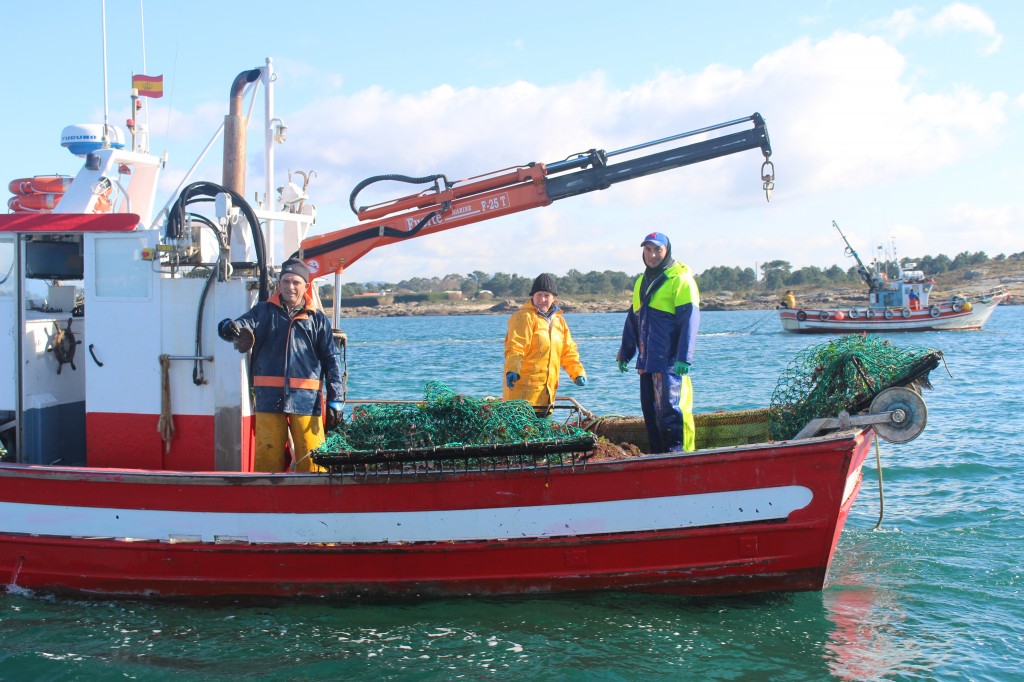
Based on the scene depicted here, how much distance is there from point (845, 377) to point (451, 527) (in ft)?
9.33

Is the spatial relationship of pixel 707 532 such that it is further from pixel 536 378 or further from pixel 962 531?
pixel 962 531

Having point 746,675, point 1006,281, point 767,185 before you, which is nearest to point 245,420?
point 746,675

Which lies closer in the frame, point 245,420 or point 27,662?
point 27,662

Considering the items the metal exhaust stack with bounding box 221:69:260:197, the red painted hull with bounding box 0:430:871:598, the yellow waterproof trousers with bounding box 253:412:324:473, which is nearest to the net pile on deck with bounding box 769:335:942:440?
the red painted hull with bounding box 0:430:871:598

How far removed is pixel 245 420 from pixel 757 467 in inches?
136

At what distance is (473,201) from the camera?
694 centimetres

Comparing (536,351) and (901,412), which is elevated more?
(536,351)

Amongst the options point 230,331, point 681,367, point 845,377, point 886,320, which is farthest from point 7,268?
point 886,320

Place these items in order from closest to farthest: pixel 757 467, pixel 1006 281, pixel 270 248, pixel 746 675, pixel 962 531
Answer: pixel 746 675
pixel 757 467
pixel 270 248
pixel 962 531
pixel 1006 281

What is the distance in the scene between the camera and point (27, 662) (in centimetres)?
527

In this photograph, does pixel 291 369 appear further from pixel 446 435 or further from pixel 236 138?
pixel 236 138

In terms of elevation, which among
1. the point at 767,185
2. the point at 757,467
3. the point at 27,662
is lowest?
the point at 27,662

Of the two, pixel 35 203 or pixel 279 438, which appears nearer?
pixel 279 438

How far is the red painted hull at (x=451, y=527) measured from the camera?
17.7ft
